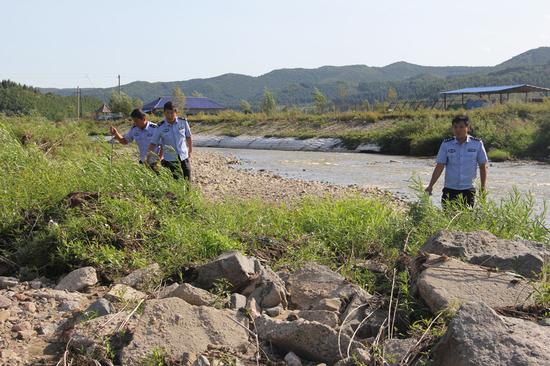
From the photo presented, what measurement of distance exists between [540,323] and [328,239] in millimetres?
2962

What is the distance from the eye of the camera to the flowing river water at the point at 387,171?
17.3m

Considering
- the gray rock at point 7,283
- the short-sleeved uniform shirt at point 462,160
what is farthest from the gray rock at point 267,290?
the short-sleeved uniform shirt at point 462,160

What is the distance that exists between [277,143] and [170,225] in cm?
3485

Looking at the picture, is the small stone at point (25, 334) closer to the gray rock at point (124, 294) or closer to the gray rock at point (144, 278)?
the gray rock at point (124, 294)

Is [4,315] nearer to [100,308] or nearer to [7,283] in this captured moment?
[100,308]

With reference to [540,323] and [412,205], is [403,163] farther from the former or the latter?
[540,323]

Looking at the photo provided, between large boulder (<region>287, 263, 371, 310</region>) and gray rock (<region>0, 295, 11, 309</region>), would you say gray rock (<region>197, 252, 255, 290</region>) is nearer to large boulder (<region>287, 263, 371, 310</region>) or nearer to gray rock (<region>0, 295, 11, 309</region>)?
large boulder (<region>287, 263, 371, 310</region>)

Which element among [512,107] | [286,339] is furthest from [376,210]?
[512,107]

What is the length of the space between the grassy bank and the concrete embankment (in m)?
0.56

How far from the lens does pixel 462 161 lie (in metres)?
7.38

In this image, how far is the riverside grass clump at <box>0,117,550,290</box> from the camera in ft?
18.4

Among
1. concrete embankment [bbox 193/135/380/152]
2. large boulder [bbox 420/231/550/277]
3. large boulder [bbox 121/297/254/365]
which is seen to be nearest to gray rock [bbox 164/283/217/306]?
large boulder [bbox 121/297/254/365]

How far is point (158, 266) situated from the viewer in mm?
5273

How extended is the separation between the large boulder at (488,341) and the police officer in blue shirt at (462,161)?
414cm
